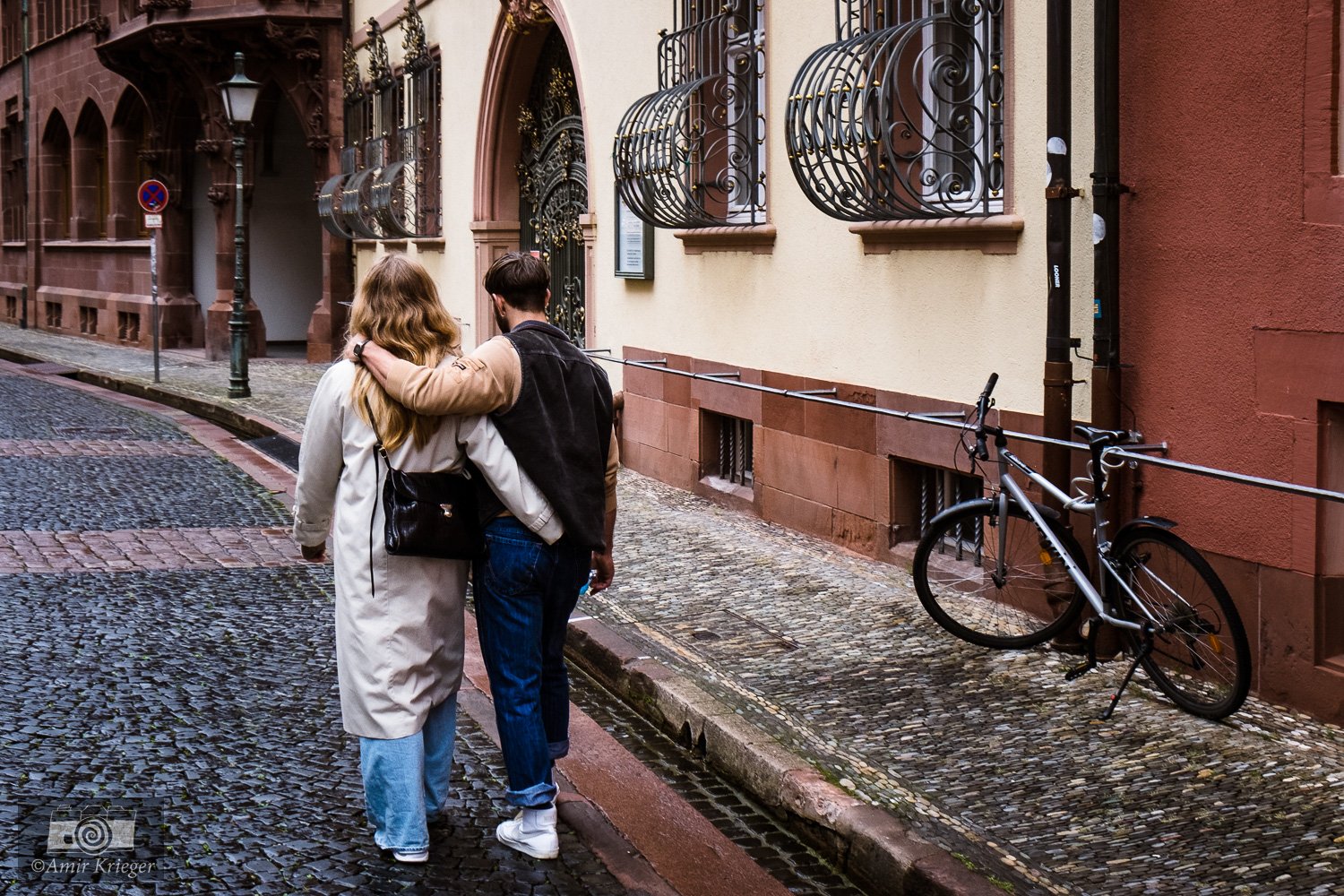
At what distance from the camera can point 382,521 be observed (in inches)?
175

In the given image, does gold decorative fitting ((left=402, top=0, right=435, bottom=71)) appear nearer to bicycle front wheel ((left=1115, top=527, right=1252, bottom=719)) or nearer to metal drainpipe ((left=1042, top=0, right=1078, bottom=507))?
metal drainpipe ((left=1042, top=0, right=1078, bottom=507))

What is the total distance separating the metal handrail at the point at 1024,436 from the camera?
17.3 ft

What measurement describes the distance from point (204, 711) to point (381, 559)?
6.37ft

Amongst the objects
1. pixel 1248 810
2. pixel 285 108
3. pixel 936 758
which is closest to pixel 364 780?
pixel 936 758

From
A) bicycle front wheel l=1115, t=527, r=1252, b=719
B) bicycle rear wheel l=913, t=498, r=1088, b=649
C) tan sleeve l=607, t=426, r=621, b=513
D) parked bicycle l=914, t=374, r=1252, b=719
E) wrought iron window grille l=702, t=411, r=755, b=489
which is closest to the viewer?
tan sleeve l=607, t=426, r=621, b=513

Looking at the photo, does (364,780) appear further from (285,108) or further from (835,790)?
(285,108)

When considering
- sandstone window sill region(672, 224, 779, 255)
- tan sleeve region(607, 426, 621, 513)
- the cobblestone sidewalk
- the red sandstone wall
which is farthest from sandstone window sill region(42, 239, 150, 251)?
tan sleeve region(607, 426, 621, 513)

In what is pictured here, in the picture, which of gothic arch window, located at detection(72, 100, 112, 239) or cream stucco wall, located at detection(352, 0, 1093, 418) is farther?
gothic arch window, located at detection(72, 100, 112, 239)

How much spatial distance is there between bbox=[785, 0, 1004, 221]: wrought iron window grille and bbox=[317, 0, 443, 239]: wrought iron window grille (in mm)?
10256

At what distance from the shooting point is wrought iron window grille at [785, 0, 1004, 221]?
307 inches

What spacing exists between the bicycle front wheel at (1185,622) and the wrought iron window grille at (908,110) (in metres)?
2.32

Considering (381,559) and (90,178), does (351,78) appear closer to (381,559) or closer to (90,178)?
(90,178)

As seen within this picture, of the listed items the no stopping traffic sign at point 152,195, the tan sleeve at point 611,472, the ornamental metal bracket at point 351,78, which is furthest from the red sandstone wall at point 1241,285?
the no stopping traffic sign at point 152,195

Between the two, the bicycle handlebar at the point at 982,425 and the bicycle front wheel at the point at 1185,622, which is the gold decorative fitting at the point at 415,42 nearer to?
the bicycle handlebar at the point at 982,425
